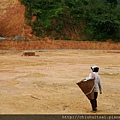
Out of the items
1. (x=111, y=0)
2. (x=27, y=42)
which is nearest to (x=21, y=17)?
(x=27, y=42)

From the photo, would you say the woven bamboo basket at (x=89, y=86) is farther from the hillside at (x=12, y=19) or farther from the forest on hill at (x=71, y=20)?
the hillside at (x=12, y=19)

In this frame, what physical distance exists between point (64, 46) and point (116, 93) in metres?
37.3

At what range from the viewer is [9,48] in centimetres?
4875

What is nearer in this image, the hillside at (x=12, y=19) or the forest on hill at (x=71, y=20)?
the hillside at (x=12, y=19)

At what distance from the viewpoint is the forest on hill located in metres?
54.0

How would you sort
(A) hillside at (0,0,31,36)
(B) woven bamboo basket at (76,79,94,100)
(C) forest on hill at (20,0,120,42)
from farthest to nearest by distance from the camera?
(C) forest on hill at (20,0,120,42)
(A) hillside at (0,0,31,36)
(B) woven bamboo basket at (76,79,94,100)

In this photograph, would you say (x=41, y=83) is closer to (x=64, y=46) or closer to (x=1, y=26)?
(x=64, y=46)

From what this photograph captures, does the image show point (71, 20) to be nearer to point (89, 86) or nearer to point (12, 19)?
point (12, 19)

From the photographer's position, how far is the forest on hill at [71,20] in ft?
177

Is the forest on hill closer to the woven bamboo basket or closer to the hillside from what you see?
the hillside

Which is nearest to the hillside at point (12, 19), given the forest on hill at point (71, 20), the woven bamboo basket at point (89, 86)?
the forest on hill at point (71, 20)

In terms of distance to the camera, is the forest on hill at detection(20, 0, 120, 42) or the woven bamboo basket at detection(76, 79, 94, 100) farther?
the forest on hill at detection(20, 0, 120, 42)

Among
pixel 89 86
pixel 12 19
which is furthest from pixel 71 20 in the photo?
pixel 89 86

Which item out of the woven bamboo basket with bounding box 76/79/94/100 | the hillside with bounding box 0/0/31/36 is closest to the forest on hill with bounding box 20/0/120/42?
the hillside with bounding box 0/0/31/36
